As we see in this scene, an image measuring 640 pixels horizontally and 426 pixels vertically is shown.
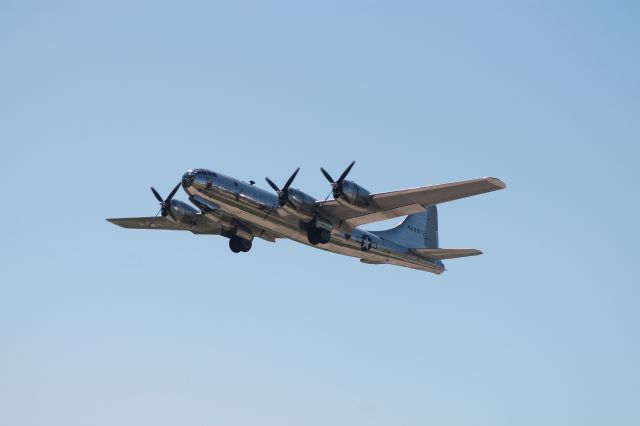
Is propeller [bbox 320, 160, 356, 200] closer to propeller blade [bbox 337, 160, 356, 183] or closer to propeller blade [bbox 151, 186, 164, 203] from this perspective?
propeller blade [bbox 337, 160, 356, 183]

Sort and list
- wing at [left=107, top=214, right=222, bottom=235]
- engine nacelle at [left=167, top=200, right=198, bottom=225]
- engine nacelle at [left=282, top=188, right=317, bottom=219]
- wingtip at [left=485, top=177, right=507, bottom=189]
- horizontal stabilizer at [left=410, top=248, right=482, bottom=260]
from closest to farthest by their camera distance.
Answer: wingtip at [left=485, top=177, right=507, bottom=189] < engine nacelle at [left=282, top=188, right=317, bottom=219] < horizontal stabilizer at [left=410, top=248, right=482, bottom=260] < engine nacelle at [left=167, top=200, right=198, bottom=225] < wing at [left=107, top=214, right=222, bottom=235]

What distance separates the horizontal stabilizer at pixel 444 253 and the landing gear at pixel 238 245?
363 inches

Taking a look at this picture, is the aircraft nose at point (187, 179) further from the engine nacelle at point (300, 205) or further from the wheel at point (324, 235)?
the wheel at point (324, 235)

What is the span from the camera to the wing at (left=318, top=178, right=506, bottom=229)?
1623 inches

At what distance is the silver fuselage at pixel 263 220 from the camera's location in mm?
44062

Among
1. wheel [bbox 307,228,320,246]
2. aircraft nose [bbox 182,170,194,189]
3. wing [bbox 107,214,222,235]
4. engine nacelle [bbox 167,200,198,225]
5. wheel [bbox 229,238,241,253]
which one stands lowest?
wheel [bbox 229,238,241,253]

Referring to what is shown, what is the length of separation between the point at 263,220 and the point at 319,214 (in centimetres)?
281

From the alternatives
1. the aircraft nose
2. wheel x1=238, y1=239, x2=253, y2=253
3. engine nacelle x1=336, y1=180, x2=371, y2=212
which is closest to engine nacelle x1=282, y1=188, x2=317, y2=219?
engine nacelle x1=336, y1=180, x2=371, y2=212

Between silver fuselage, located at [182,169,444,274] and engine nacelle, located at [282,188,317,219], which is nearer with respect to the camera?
silver fuselage, located at [182,169,444,274]

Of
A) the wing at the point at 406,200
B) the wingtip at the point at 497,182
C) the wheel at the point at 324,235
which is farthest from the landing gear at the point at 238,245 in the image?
the wingtip at the point at 497,182

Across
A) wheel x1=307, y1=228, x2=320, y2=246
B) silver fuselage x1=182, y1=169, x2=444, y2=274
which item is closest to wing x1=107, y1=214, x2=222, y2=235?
silver fuselage x1=182, y1=169, x2=444, y2=274

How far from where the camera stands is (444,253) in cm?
4959

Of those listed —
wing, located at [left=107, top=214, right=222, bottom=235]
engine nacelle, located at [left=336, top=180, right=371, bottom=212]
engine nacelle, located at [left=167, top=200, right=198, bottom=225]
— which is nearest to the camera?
engine nacelle, located at [left=336, top=180, right=371, bottom=212]

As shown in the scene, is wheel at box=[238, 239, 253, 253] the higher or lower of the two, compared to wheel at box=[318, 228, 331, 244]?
lower
